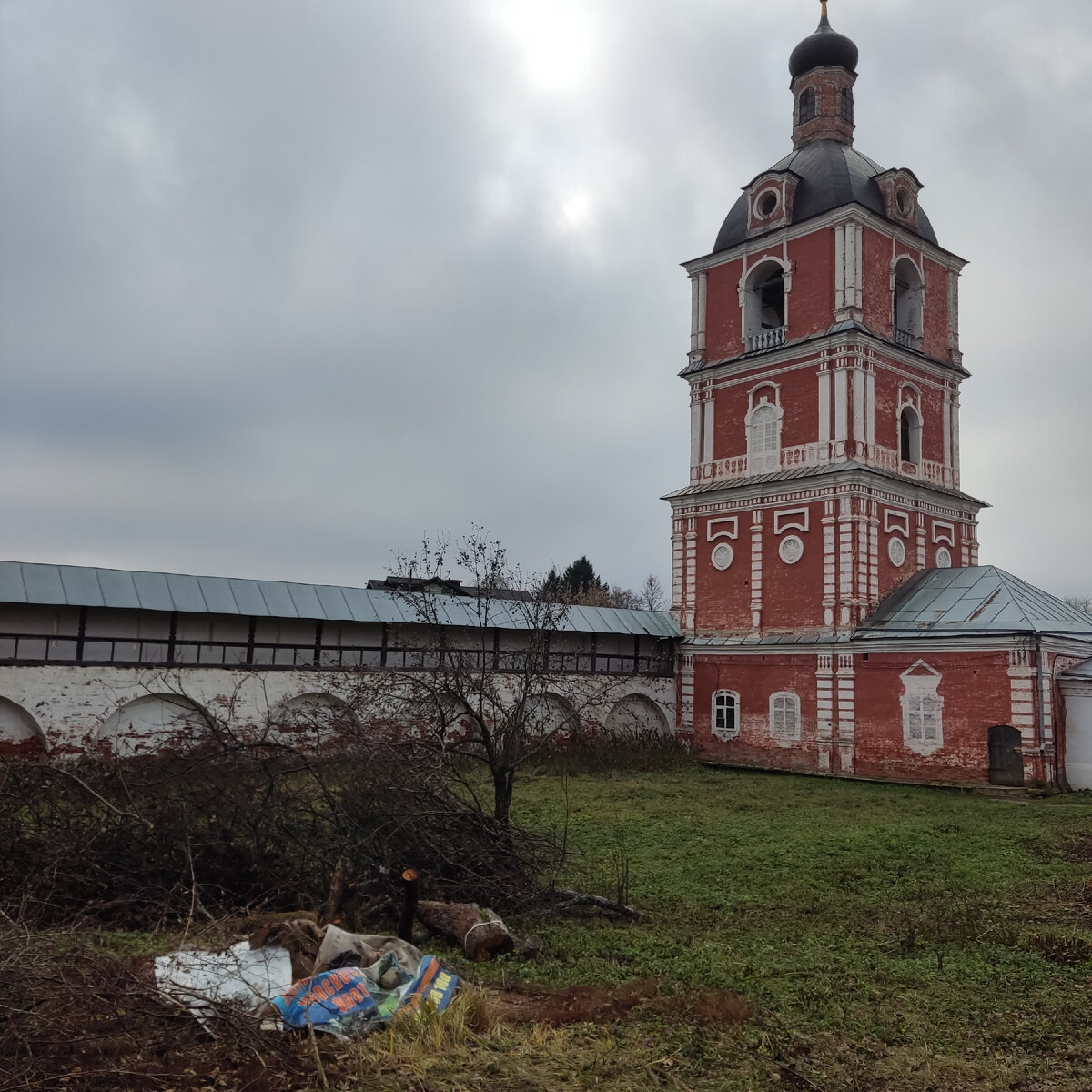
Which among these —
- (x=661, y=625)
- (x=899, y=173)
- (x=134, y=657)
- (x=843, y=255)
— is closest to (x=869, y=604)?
(x=661, y=625)

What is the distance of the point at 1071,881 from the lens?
10531mm

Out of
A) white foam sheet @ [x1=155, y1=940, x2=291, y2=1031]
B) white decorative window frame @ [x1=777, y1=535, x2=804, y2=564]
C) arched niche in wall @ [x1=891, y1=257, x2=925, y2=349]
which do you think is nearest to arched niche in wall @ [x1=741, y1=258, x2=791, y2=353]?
arched niche in wall @ [x1=891, y1=257, x2=925, y2=349]

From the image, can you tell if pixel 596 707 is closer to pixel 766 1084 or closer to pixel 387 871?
pixel 387 871

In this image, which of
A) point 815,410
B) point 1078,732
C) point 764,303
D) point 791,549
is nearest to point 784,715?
point 791,549

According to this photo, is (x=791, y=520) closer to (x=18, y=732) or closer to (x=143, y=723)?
(x=143, y=723)

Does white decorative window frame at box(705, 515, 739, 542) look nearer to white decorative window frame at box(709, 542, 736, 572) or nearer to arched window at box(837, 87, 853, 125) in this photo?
white decorative window frame at box(709, 542, 736, 572)

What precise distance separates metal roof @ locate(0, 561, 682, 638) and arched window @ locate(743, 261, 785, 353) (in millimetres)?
8093

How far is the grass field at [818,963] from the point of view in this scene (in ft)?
17.5

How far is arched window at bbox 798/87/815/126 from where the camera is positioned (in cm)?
2700

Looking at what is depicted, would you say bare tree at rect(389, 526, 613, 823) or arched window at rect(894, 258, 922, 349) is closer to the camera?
bare tree at rect(389, 526, 613, 823)

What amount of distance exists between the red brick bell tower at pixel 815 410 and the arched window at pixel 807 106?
0.05 meters

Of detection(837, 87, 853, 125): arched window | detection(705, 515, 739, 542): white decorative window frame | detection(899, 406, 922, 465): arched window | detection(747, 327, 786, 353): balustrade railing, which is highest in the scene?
A: detection(837, 87, 853, 125): arched window

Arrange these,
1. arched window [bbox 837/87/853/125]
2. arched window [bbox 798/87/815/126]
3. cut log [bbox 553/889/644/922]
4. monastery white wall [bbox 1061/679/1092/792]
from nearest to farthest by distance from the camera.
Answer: cut log [bbox 553/889/644/922] → monastery white wall [bbox 1061/679/1092/792] → arched window [bbox 837/87/853/125] → arched window [bbox 798/87/815/126]

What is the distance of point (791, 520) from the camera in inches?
926
